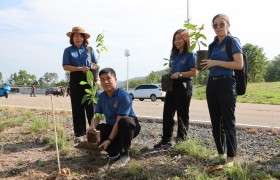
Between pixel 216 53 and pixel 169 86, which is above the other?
pixel 216 53

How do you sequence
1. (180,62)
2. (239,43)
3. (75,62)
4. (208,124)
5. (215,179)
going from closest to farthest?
(215,179) < (239,43) < (180,62) < (75,62) < (208,124)

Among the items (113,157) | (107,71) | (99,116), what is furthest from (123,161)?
(107,71)

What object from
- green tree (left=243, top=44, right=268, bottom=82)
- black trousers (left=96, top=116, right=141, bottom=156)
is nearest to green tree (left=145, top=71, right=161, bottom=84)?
green tree (left=243, top=44, right=268, bottom=82)

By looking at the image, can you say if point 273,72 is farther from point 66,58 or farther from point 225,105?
point 225,105

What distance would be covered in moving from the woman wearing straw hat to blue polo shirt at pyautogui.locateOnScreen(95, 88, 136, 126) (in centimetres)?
90

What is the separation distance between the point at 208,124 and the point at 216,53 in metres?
3.89

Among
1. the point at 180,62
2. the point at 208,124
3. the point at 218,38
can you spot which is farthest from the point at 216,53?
the point at 208,124

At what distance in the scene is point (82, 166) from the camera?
422cm

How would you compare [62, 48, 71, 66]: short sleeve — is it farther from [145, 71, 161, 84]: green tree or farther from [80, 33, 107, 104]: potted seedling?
[145, 71, 161, 84]: green tree

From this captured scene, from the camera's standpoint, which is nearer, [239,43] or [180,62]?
[239,43]

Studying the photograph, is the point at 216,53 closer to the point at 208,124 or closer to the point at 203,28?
the point at 203,28

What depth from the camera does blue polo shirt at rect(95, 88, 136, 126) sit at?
433 centimetres

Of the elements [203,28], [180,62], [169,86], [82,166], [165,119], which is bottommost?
[82,166]

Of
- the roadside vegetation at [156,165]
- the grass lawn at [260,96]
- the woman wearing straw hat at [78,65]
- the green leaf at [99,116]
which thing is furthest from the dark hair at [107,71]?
the grass lawn at [260,96]
